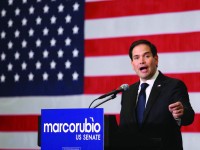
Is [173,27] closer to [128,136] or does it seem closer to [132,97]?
[132,97]

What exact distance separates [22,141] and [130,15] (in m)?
1.75

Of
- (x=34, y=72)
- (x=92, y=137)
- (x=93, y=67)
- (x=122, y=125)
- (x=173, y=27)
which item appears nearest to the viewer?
(x=92, y=137)

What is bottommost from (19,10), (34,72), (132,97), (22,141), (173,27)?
(22,141)

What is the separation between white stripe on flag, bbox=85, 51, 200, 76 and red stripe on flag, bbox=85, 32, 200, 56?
0.05m

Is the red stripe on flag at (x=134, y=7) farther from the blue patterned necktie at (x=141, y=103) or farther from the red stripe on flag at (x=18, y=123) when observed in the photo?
the blue patterned necktie at (x=141, y=103)

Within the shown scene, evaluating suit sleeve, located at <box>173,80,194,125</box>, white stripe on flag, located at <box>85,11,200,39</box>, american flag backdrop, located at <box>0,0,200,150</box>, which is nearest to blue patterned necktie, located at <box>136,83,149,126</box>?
suit sleeve, located at <box>173,80,194,125</box>

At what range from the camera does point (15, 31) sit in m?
4.91

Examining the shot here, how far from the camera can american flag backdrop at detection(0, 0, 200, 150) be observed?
403cm

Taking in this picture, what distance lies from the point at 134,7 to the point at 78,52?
74 cm

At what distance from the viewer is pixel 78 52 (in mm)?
4539

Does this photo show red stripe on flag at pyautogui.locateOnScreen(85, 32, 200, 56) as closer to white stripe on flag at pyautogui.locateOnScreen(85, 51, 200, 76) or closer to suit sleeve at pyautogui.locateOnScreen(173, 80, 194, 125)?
white stripe on flag at pyautogui.locateOnScreen(85, 51, 200, 76)

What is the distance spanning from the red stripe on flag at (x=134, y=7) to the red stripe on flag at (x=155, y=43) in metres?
0.24

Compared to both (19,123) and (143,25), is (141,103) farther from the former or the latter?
(19,123)

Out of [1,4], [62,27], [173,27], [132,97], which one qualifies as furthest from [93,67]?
[132,97]
